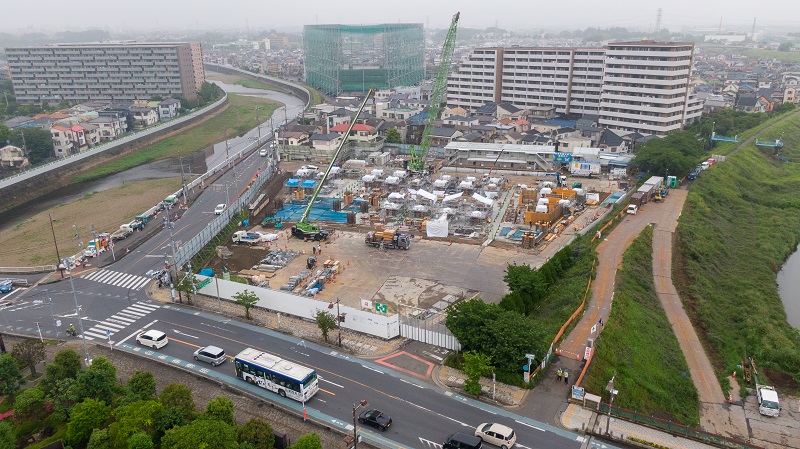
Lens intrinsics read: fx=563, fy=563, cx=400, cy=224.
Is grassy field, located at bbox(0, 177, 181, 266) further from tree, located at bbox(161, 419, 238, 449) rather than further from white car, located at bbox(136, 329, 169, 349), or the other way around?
tree, located at bbox(161, 419, 238, 449)

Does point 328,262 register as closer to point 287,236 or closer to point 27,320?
point 287,236

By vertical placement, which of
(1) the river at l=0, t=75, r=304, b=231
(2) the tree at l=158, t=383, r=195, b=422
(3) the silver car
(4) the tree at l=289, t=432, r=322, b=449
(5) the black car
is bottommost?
(1) the river at l=0, t=75, r=304, b=231

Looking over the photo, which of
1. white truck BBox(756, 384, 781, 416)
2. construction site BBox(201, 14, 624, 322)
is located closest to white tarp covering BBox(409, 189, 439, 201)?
construction site BBox(201, 14, 624, 322)

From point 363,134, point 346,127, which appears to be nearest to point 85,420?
point 363,134

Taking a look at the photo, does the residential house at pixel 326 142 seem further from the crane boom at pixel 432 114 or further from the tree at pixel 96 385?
the tree at pixel 96 385

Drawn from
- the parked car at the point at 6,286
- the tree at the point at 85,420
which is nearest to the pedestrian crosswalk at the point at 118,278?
the parked car at the point at 6,286

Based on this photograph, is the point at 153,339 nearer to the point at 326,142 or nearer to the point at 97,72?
the point at 326,142
